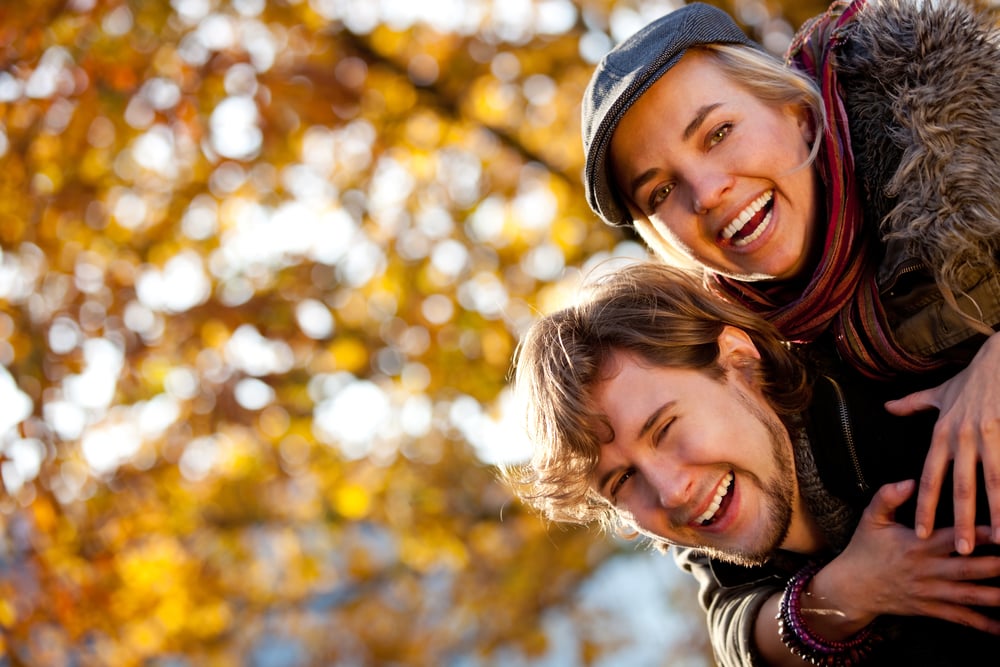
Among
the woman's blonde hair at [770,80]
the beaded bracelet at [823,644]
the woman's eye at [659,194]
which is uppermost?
the woman's blonde hair at [770,80]

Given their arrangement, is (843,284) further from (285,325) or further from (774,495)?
(285,325)

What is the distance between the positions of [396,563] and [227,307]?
9.14ft

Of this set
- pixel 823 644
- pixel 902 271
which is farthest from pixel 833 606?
pixel 902 271

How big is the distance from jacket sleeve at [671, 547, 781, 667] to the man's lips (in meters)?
0.30

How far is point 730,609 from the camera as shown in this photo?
Answer: 249cm

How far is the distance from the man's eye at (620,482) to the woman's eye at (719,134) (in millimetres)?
725

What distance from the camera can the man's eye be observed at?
7.43 feet

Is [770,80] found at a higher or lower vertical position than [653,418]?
higher

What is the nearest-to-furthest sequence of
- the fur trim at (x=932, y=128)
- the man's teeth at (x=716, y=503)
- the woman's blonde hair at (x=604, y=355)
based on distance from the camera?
the fur trim at (x=932, y=128), the man's teeth at (x=716, y=503), the woman's blonde hair at (x=604, y=355)

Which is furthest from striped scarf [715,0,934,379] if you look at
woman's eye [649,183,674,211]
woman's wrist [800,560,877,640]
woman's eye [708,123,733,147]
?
woman's wrist [800,560,877,640]

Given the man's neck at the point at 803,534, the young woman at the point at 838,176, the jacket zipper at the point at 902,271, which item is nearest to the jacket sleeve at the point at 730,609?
the young woman at the point at 838,176

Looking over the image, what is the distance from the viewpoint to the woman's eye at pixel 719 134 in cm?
227

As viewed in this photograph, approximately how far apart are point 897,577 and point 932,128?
2.93 feet

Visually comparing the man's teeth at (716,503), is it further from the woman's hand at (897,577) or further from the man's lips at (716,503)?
the woman's hand at (897,577)
